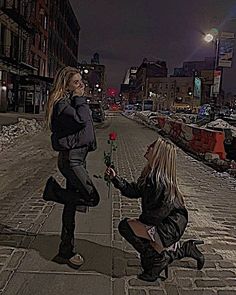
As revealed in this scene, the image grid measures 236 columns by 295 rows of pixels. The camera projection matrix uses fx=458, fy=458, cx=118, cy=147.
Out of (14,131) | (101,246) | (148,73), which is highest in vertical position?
(148,73)

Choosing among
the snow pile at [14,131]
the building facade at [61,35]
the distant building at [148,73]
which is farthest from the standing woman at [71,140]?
the distant building at [148,73]

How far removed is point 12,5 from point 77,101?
41867 millimetres

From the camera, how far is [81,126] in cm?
460

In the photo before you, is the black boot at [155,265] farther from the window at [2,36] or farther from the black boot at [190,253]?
the window at [2,36]

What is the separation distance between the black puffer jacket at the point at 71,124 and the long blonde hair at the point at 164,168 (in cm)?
67

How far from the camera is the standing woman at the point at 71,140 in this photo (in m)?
4.61

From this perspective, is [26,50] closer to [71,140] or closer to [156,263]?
[71,140]

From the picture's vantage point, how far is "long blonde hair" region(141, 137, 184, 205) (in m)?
4.51

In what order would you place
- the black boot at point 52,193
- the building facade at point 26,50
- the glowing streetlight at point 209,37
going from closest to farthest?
1. the black boot at point 52,193
2. the glowing streetlight at point 209,37
3. the building facade at point 26,50

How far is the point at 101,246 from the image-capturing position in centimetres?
566

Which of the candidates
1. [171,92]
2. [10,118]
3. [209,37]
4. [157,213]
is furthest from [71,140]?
[171,92]

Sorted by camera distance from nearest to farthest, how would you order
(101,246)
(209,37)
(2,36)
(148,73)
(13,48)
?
(101,246), (209,37), (2,36), (13,48), (148,73)

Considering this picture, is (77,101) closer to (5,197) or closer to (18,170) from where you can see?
(5,197)

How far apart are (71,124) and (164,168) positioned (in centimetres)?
103
